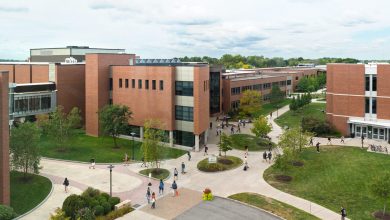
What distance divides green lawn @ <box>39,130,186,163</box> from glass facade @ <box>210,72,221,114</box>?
22.9m

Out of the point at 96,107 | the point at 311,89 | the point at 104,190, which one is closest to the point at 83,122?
the point at 96,107

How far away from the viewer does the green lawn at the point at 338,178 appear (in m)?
32.6

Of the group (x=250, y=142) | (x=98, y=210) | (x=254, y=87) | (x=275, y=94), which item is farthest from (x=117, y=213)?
(x=275, y=94)

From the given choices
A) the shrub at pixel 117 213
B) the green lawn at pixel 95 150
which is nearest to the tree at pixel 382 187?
the shrub at pixel 117 213

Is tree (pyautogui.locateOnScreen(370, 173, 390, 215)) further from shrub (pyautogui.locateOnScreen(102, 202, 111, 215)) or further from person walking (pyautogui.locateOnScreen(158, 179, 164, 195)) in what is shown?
shrub (pyautogui.locateOnScreen(102, 202, 111, 215))

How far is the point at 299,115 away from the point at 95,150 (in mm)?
44859

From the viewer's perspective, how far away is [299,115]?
259 ft

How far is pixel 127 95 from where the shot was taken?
192 feet

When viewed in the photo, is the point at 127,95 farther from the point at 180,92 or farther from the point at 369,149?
the point at 369,149

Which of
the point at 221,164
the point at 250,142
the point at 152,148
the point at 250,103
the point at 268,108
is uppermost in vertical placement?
the point at 250,103

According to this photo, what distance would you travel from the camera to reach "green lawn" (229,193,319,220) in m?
29.7

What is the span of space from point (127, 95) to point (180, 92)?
9704 millimetres

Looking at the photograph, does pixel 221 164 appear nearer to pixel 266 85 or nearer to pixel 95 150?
pixel 95 150

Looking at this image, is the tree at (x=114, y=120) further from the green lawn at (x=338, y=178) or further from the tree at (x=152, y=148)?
the green lawn at (x=338, y=178)
